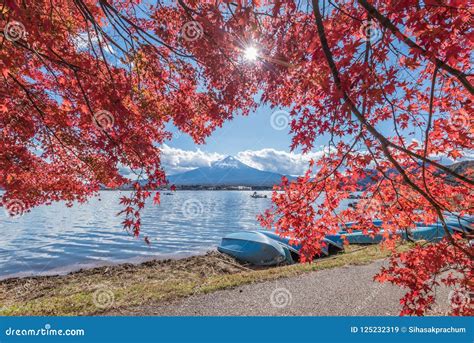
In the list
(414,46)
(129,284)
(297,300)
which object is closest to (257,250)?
(129,284)

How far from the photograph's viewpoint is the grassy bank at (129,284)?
23.4 ft

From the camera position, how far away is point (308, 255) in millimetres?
4676

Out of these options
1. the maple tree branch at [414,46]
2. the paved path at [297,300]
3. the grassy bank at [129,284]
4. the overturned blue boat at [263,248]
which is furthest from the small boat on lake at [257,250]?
the maple tree branch at [414,46]

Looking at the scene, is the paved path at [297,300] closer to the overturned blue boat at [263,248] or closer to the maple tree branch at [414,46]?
the maple tree branch at [414,46]

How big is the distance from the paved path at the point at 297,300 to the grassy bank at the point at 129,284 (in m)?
0.56

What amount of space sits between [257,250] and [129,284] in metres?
7.01

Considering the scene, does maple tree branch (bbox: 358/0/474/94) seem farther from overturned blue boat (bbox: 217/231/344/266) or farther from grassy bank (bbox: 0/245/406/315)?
overturned blue boat (bbox: 217/231/344/266)

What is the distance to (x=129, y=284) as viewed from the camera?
33.6 feet

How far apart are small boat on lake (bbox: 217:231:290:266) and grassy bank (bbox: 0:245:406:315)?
789 mm

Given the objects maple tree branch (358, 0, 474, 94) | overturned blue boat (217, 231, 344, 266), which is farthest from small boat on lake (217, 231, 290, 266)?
maple tree branch (358, 0, 474, 94)

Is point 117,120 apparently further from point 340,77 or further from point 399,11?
point 399,11

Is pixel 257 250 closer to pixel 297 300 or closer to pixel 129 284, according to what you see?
pixel 129 284

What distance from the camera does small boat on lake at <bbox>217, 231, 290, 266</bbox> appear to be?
48.2 feet

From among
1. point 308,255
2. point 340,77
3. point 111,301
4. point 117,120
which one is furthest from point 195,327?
point 111,301
